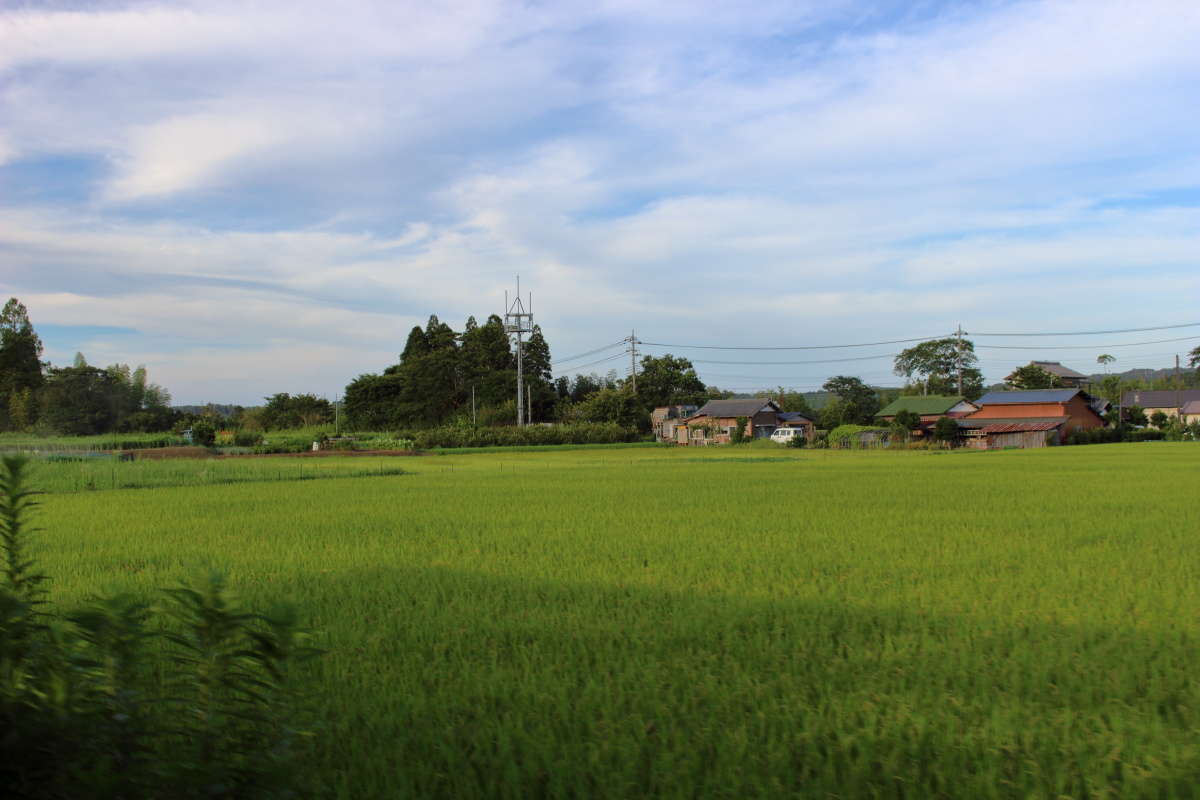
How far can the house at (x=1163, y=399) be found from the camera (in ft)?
247

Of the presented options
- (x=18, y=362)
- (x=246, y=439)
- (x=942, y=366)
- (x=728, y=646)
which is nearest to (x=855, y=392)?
(x=942, y=366)

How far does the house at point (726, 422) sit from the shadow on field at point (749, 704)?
54464mm

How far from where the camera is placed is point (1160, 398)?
78188 mm

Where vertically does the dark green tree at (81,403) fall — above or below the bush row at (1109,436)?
above

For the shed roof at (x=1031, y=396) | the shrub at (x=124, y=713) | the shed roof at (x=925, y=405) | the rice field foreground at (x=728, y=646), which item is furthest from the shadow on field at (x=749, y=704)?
the shed roof at (x=925, y=405)

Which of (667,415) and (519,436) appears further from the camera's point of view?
(667,415)

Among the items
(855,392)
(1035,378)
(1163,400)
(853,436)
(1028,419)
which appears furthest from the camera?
(855,392)

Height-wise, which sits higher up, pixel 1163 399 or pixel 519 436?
pixel 1163 399

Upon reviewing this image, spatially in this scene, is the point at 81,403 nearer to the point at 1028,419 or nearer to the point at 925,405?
the point at 925,405

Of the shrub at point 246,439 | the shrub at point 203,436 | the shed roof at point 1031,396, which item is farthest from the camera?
the shed roof at point 1031,396

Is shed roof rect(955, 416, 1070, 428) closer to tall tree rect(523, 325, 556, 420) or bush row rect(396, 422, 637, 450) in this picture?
bush row rect(396, 422, 637, 450)

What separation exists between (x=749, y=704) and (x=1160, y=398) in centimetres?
9365

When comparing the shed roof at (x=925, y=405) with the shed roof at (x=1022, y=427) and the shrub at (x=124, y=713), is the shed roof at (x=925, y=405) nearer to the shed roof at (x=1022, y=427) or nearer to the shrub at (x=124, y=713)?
the shed roof at (x=1022, y=427)

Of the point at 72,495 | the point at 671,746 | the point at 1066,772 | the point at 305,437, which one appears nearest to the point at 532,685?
the point at 671,746
